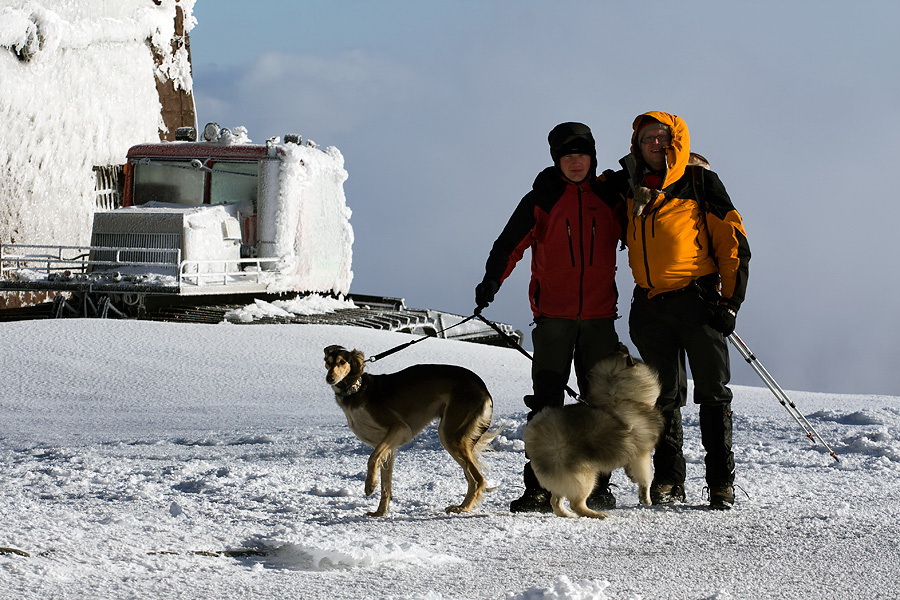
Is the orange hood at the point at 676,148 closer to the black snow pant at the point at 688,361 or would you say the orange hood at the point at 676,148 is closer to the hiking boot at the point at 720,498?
the black snow pant at the point at 688,361

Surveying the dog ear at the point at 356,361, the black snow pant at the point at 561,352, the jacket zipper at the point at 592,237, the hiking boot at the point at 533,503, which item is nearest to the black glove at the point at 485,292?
the black snow pant at the point at 561,352

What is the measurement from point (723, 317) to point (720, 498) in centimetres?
87

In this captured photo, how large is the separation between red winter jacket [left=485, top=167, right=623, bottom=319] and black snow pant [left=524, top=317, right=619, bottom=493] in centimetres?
5

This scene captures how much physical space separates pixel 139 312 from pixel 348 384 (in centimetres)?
974

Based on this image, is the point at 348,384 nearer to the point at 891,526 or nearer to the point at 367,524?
the point at 367,524

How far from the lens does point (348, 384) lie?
184 inches

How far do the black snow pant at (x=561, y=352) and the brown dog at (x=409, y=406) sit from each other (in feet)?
1.29

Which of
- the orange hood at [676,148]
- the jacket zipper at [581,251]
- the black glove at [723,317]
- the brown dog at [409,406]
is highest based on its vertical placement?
the orange hood at [676,148]

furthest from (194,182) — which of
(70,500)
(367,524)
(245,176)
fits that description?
(367,524)

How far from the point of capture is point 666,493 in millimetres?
5176

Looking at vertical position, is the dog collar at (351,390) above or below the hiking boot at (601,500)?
above

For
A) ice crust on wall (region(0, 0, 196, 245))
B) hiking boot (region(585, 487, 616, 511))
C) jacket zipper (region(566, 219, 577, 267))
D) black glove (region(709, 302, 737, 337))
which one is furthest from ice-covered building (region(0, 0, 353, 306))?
black glove (region(709, 302, 737, 337))

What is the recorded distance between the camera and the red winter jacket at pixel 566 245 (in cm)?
495

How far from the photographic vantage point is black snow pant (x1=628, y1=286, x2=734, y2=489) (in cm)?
497
